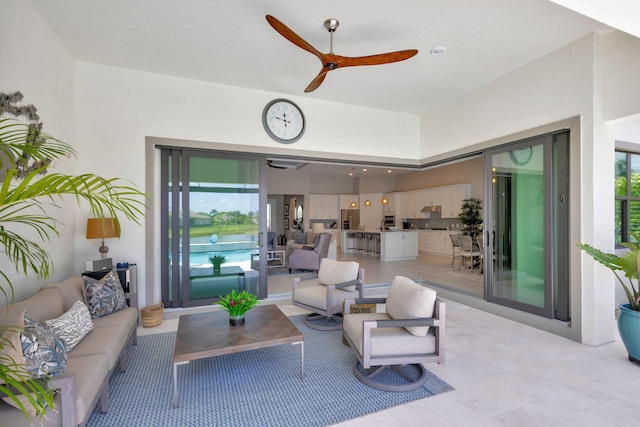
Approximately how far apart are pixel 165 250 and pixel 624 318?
18.0 feet

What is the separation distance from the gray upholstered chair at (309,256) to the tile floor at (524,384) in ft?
12.6

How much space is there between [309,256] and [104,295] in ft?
15.4

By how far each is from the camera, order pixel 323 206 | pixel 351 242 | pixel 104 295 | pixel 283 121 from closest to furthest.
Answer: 1. pixel 104 295
2. pixel 283 121
3. pixel 351 242
4. pixel 323 206

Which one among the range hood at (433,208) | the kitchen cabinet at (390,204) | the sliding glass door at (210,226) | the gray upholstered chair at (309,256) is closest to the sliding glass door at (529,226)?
the sliding glass door at (210,226)

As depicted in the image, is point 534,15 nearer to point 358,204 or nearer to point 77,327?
point 77,327

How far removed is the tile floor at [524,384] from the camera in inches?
87.3

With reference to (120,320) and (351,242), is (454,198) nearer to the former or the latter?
(351,242)

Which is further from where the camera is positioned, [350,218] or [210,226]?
[350,218]

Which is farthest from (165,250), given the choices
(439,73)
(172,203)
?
(439,73)

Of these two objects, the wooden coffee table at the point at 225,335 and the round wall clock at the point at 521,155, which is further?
the round wall clock at the point at 521,155

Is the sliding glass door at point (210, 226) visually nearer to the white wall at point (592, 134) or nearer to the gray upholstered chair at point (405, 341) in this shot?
the gray upholstered chair at point (405, 341)

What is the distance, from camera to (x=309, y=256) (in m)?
7.38

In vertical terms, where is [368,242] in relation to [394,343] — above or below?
above

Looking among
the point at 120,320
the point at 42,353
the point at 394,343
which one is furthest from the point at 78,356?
the point at 394,343
